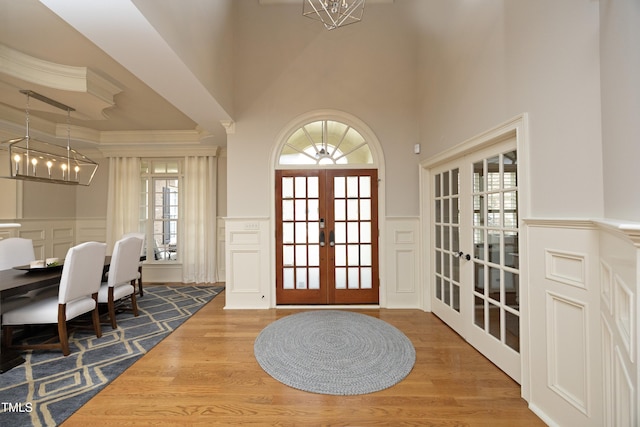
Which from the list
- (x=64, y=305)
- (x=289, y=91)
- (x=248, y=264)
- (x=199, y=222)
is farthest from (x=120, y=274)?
(x=289, y=91)

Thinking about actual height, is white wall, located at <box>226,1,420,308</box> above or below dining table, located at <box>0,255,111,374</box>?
above

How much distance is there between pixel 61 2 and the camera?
1640mm

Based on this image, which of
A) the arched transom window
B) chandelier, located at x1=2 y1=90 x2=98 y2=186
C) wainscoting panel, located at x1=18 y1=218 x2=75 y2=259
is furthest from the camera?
wainscoting panel, located at x1=18 y1=218 x2=75 y2=259

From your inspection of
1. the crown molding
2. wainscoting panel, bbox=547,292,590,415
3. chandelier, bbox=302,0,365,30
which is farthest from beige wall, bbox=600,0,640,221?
the crown molding

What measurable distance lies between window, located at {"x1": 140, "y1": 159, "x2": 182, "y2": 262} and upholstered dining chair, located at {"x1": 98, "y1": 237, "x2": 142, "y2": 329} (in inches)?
77.5

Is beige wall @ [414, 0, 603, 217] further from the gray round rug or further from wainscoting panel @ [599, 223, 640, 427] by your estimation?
the gray round rug

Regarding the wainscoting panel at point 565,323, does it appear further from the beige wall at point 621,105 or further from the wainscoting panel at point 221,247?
the wainscoting panel at point 221,247

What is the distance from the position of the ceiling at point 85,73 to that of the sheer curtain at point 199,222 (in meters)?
0.89

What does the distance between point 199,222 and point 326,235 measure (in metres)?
2.86

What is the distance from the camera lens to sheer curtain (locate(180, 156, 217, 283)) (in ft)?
16.9

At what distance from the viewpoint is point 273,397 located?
6.12 feet

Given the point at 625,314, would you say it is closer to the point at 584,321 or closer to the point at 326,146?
the point at 584,321

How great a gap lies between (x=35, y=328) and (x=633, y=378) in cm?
480

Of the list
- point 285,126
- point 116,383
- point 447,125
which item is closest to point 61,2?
point 285,126
